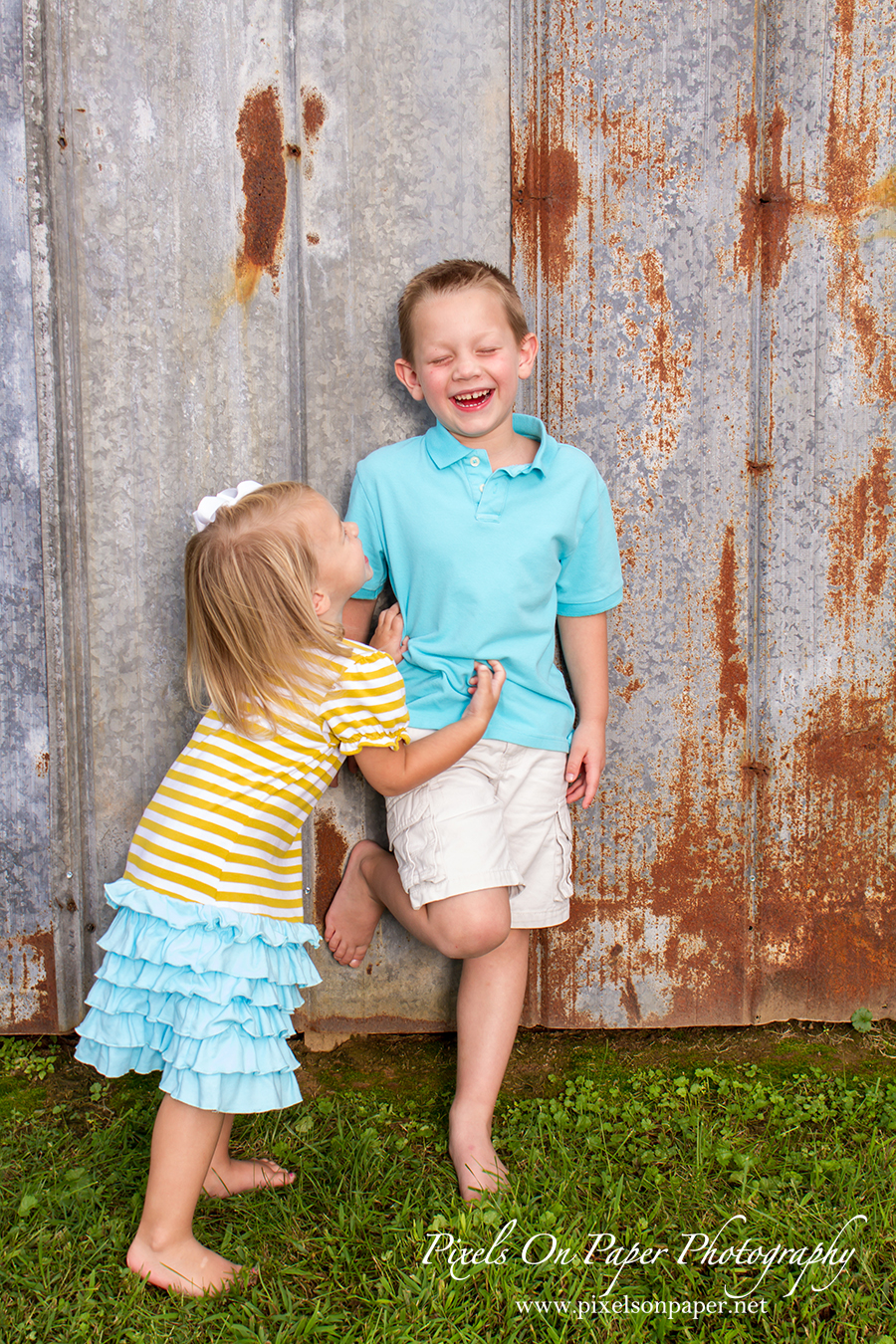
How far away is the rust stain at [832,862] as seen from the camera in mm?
2156

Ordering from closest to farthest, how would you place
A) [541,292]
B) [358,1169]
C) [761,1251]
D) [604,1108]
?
[761,1251] → [358,1169] → [604,1108] → [541,292]

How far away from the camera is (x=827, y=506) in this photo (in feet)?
6.93

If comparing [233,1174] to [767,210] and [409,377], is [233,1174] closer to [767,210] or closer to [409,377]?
[409,377]

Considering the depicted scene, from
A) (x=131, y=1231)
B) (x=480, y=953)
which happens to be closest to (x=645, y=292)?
(x=480, y=953)

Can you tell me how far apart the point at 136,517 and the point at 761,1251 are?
6.08 ft

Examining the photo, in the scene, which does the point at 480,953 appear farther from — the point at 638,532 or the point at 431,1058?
the point at 638,532

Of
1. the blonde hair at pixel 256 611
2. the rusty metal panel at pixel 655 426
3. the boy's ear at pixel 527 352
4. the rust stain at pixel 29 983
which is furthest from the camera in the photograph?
the rust stain at pixel 29 983

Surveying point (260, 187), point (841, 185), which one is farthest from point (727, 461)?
point (260, 187)

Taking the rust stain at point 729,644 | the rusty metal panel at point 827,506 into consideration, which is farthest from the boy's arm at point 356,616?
the rusty metal panel at point 827,506

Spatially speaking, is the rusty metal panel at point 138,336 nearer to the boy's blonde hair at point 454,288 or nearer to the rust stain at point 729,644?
the boy's blonde hair at point 454,288

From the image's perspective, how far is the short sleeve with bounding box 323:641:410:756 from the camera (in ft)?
5.12

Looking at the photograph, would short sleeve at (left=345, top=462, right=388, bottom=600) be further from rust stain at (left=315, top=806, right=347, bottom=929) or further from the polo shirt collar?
rust stain at (left=315, top=806, right=347, bottom=929)

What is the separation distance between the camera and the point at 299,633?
154 cm

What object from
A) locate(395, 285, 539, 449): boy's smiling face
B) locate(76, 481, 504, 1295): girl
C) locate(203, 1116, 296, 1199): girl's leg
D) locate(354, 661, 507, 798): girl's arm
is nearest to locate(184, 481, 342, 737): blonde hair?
locate(76, 481, 504, 1295): girl
